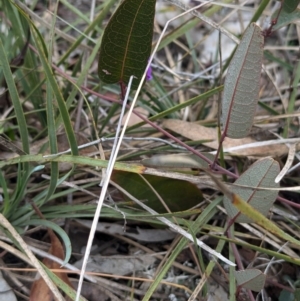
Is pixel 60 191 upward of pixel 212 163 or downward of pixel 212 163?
downward

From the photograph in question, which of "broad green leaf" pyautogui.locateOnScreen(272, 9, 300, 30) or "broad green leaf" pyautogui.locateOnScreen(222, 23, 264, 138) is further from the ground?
"broad green leaf" pyautogui.locateOnScreen(272, 9, 300, 30)

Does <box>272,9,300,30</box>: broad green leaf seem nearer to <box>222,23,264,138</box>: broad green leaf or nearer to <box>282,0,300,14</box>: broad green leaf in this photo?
<box>282,0,300,14</box>: broad green leaf

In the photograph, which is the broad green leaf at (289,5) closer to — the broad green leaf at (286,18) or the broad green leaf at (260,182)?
the broad green leaf at (286,18)

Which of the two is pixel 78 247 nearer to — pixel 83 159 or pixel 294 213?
pixel 83 159

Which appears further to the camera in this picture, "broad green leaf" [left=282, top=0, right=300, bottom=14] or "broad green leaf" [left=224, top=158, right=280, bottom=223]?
"broad green leaf" [left=282, top=0, right=300, bottom=14]

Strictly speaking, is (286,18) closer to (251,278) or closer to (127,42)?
(127,42)

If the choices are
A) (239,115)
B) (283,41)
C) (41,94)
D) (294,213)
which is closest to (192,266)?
(294,213)

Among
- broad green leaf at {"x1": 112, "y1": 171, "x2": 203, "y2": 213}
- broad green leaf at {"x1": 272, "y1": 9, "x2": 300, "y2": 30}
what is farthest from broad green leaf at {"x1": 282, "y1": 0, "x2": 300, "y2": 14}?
broad green leaf at {"x1": 112, "y1": 171, "x2": 203, "y2": 213}
